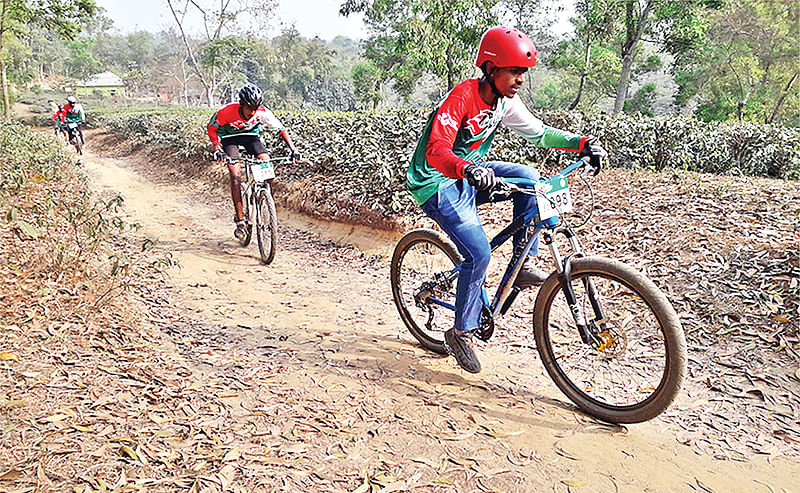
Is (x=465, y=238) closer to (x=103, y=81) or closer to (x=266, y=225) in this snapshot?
(x=266, y=225)

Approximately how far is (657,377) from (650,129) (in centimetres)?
598

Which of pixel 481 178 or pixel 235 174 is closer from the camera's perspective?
pixel 481 178

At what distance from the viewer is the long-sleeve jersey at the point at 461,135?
316cm

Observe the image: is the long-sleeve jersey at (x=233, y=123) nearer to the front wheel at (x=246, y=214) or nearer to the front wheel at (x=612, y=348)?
the front wheel at (x=246, y=214)

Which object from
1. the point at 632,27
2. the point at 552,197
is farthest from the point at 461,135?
the point at 632,27

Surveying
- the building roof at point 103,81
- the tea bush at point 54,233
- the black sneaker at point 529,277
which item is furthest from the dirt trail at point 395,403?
the building roof at point 103,81

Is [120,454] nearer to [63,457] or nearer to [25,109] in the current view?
[63,457]

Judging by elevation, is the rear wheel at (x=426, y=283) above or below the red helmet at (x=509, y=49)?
below

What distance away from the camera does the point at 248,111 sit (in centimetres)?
677

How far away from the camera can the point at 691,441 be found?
2.95m

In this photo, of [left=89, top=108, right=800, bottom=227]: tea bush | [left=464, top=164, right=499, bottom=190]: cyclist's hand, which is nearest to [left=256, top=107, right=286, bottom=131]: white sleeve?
[left=89, top=108, right=800, bottom=227]: tea bush

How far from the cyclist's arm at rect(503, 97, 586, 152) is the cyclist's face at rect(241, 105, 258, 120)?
4.14m

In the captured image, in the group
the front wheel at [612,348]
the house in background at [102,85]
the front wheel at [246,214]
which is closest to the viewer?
the front wheel at [612,348]

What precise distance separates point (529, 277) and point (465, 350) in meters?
0.69
